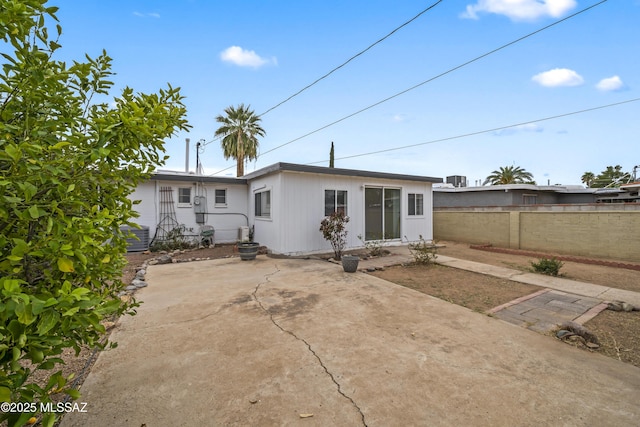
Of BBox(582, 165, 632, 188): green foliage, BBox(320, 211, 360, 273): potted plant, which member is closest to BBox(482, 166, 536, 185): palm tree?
BBox(582, 165, 632, 188): green foliage

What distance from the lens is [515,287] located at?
543cm

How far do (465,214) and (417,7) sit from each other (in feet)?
29.9

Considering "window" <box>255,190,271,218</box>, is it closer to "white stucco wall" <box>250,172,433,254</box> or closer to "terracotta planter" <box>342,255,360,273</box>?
"white stucco wall" <box>250,172,433,254</box>

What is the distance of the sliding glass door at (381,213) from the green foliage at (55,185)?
324 inches

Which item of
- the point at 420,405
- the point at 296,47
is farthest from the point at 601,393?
the point at 296,47

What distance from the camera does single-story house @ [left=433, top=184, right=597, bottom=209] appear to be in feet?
46.9

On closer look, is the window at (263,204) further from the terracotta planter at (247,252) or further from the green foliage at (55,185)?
the green foliage at (55,185)

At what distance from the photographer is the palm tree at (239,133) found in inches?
702

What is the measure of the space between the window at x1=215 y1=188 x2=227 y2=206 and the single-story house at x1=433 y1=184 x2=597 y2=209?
10825 millimetres

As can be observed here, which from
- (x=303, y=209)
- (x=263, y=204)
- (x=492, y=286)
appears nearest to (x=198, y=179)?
(x=263, y=204)

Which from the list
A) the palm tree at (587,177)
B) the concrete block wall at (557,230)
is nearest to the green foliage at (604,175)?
the palm tree at (587,177)

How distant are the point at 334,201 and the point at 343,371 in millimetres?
6663

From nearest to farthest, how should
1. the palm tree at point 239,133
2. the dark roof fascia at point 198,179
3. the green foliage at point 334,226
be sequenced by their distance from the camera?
the green foliage at point 334,226, the dark roof fascia at point 198,179, the palm tree at point 239,133

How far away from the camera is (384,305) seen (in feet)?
13.9
